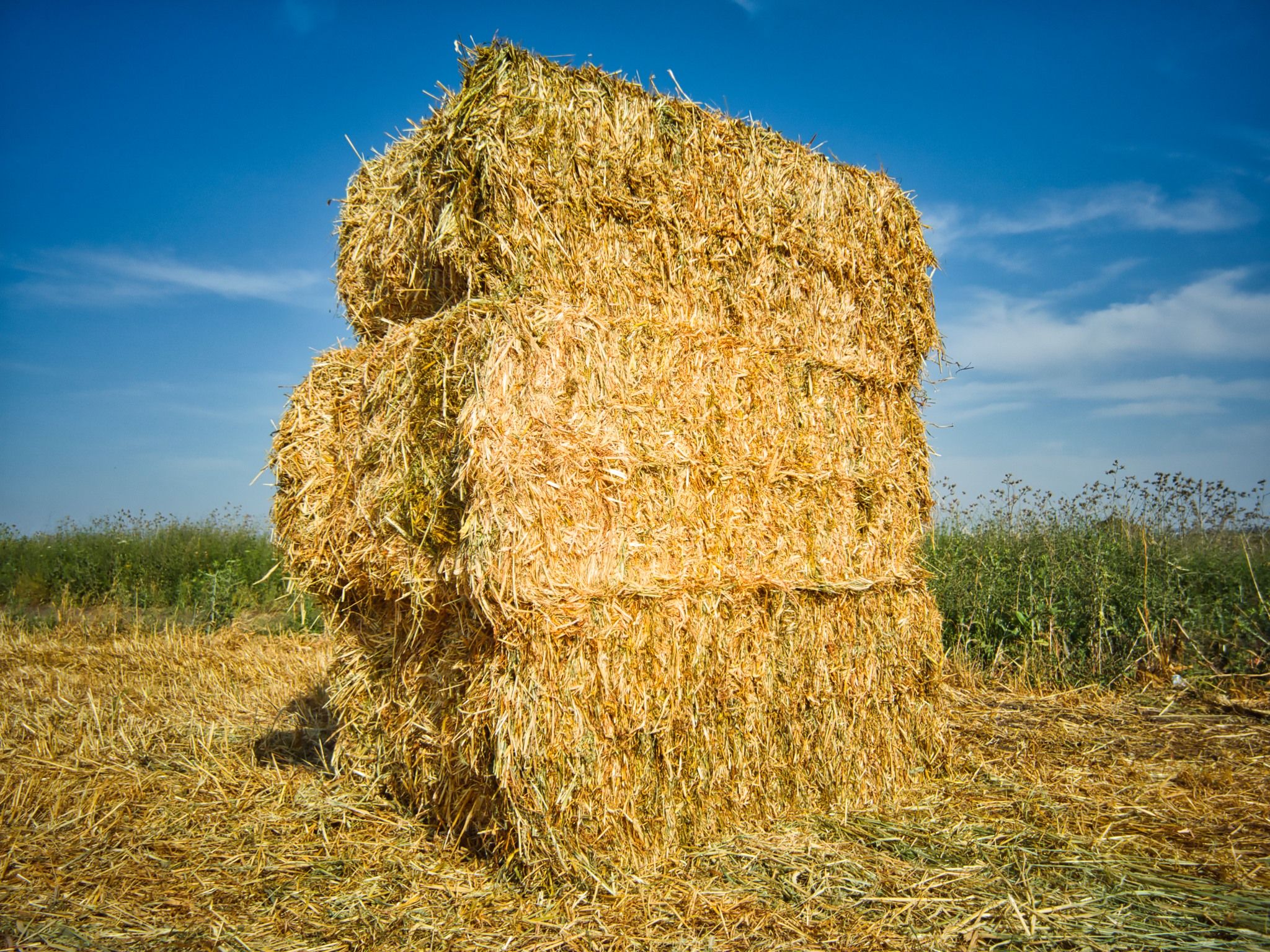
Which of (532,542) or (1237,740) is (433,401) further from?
(1237,740)

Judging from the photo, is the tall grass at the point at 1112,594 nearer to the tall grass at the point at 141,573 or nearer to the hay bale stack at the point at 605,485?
the hay bale stack at the point at 605,485

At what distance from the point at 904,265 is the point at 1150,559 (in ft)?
13.3

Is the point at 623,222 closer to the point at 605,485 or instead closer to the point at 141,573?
the point at 605,485

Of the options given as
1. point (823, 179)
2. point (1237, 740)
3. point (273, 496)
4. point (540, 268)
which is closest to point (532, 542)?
point (540, 268)

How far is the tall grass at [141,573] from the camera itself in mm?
10125

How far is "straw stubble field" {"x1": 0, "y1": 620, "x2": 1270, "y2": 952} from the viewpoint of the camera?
10.1 ft

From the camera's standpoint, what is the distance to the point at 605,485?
11.8 ft

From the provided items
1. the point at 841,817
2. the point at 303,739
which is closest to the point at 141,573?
the point at 303,739

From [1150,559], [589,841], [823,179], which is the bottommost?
[589,841]

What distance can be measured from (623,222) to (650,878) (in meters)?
2.95

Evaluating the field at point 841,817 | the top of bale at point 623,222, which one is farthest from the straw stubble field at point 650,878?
the top of bale at point 623,222

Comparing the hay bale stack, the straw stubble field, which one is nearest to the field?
the straw stubble field

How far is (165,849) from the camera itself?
12.3ft

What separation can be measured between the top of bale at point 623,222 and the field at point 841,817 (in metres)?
2.45
